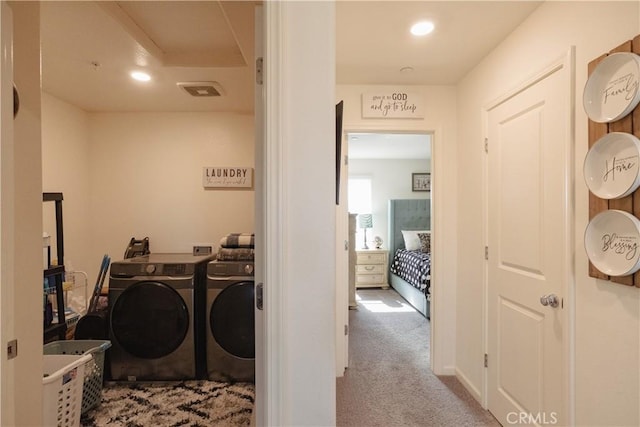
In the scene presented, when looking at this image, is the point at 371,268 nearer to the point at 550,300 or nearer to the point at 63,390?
the point at 550,300

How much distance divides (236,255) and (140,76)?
1537 millimetres

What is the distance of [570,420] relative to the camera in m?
1.51

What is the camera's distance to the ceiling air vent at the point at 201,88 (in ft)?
8.47

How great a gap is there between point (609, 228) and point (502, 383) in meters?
1.28

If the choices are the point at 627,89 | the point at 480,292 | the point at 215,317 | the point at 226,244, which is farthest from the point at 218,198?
the point at 627,89

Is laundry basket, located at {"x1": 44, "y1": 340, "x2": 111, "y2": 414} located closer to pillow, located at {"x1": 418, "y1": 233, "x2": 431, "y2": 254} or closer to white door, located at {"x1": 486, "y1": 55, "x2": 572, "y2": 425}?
white door, located at {"x1": 486, "y1": 55, "x2": 572, "y2": 425}

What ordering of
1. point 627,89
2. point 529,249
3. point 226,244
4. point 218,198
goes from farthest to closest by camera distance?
point 218,198 → point 226,244 → point 529,249 → point 627,89

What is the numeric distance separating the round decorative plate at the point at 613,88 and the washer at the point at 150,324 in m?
2.61

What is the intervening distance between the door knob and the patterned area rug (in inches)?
74.4

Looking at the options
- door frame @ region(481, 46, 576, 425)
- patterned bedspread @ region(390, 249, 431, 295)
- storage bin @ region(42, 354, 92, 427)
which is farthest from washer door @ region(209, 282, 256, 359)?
patterned bedspread @ region(390, 249, 431, 295)

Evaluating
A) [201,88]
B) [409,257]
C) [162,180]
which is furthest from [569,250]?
[409,257]

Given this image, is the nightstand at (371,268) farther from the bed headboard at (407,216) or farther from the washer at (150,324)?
the washer at (150,324)

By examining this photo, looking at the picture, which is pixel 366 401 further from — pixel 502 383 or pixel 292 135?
pixel 292 135

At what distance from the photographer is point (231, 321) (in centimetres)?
252
